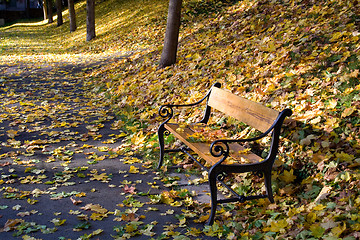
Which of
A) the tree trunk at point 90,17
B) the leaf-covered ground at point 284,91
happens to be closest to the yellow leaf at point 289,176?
the leaf-covered ground at point 284,91

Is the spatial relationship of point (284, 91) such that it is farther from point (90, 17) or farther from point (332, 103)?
point (90, 17)

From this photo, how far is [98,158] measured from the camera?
501 cm

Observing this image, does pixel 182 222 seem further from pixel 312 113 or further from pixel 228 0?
pixel 228 0

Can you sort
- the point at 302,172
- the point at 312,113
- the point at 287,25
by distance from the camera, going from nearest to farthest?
the point at 302,172 → the point at 312,113 → the point at 287,25

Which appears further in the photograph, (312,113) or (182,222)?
(312,113)

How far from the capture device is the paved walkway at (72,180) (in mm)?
3223

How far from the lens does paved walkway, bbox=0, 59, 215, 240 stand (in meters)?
3.22

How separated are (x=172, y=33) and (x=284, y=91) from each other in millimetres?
4075

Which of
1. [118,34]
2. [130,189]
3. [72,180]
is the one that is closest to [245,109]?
[130,189]

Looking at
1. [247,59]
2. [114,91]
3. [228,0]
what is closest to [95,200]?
[247,59]

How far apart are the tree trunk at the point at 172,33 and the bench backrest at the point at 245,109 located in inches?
149

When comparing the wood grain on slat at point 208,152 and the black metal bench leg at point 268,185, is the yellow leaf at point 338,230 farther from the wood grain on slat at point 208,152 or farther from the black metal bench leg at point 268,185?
the wood grain on slat at point 208,152

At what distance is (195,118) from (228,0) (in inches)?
328

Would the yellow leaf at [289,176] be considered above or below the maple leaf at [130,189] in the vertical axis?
above
